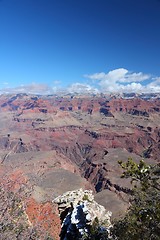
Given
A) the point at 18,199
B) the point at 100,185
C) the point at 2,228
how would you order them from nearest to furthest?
1. the point at 2,228
2. the point at 18,199
3. the point at 100,185

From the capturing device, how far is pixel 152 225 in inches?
556

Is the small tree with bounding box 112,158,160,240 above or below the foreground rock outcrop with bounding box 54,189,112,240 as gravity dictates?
above

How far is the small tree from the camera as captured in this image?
1398 centimetres

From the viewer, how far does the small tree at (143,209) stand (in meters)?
14.0

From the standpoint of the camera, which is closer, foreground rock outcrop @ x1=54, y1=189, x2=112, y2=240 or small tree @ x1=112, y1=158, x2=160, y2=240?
small tree @ x1=112, y1=158, x2=160, y2=240

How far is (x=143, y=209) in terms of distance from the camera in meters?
14.8

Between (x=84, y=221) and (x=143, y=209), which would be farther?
(x=84, y=221)

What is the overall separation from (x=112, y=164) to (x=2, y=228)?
12299 centimetres

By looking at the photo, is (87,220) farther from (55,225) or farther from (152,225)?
(55,225)

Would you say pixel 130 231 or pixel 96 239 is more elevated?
pixel 130 231

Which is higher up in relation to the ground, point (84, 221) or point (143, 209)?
point (143, 209)

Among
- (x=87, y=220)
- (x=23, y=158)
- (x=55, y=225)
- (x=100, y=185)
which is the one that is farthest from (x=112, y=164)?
(x=87, y=220)

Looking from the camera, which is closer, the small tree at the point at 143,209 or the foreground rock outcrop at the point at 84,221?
the small tree at the point at 143,209

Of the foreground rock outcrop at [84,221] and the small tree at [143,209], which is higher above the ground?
the small tree at [143,209]
